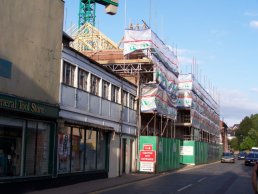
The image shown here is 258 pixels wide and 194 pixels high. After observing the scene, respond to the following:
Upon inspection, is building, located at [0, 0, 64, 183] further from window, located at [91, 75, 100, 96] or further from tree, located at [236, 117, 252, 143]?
tree, located at [236, 117, 252, 143]

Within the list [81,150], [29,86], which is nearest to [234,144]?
[81,150]

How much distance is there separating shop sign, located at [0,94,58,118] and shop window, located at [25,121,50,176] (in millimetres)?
540

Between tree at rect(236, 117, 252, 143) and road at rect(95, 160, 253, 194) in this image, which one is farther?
tree at rect(236, 117, 252, 143)

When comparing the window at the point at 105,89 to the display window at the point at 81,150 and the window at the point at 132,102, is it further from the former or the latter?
the window at the point at 132,102

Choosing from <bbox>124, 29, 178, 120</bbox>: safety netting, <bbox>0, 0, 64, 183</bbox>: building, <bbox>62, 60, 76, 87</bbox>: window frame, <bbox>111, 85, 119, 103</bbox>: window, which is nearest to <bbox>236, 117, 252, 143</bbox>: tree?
<bbox>124, 29, 178, 120</bbox>: safety netting

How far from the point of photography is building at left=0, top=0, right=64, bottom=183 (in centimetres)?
1566

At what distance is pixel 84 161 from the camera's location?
22484 millimetres

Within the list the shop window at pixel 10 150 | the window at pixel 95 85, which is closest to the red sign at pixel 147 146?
the window at pixel 95 85

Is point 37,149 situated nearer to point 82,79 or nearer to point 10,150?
point 10,150

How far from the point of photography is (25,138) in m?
16.9

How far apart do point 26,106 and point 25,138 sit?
1.38 metres

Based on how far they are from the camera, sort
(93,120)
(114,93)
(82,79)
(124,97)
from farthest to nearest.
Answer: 1. (124,97)
2. (114,93)
3. (93,120)
4. (82,79)

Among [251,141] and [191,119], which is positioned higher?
[191,119]

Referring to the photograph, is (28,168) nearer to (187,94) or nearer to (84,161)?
(84,161)
